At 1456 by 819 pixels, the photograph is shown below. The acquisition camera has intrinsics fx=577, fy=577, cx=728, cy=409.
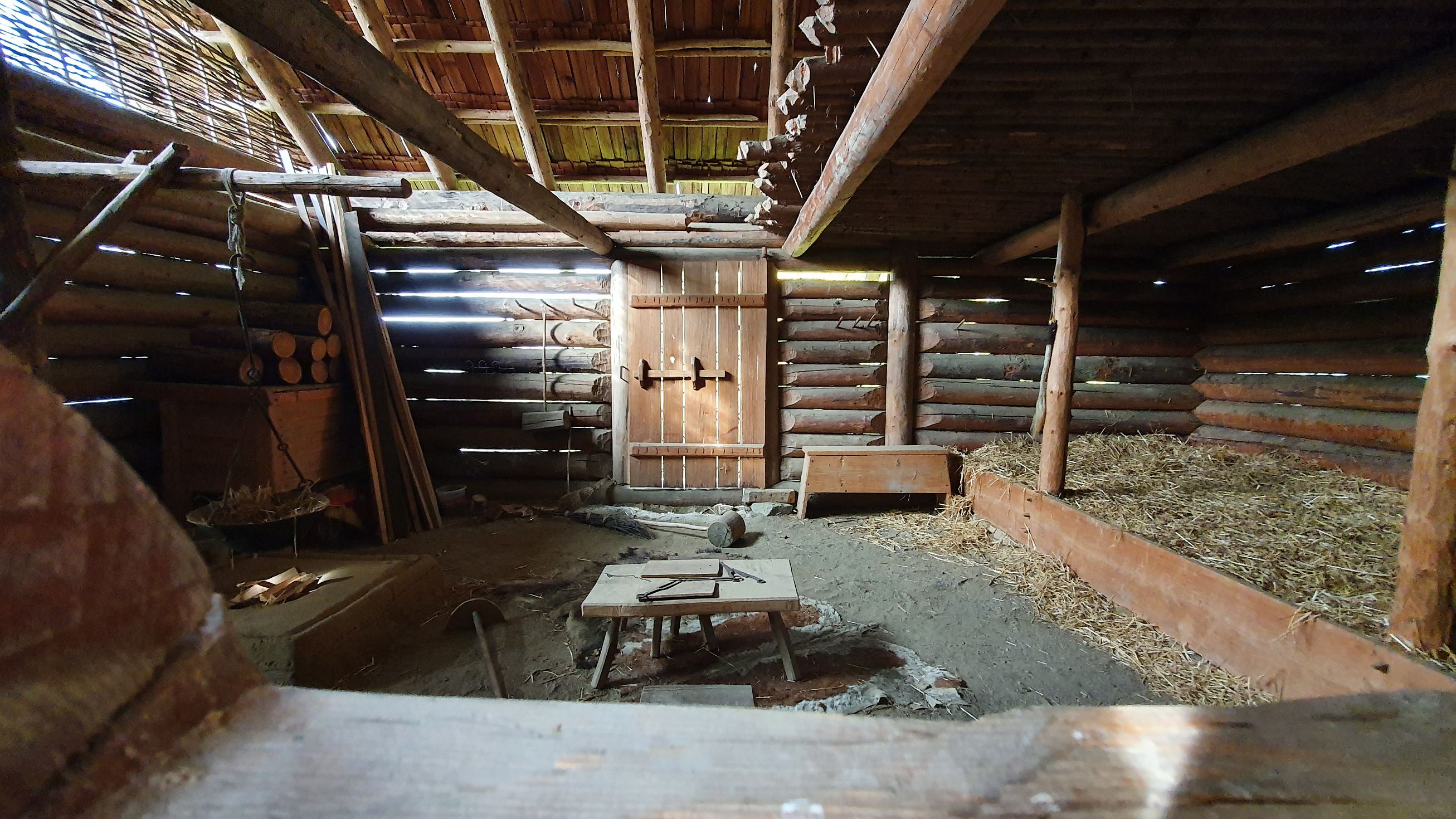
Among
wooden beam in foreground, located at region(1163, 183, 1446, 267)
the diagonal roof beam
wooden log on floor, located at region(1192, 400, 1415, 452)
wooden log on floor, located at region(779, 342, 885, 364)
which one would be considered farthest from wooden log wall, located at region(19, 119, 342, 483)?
wooden log on floor, located at region(1192, 400, 1415, 452)

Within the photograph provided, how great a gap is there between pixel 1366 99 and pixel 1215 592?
101 inches

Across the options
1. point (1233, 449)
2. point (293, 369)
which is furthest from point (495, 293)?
point (1233, 449)

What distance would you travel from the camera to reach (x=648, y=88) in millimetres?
6156

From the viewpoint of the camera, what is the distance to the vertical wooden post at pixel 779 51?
5.57 m

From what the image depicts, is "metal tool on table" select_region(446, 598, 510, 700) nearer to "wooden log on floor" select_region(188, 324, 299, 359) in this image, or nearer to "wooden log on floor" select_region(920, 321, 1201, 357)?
"wooden log on floor" select_region(188, 324, 299, 359)

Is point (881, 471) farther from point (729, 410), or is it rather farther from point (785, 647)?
point (785, 647)

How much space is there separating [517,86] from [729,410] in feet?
13.9

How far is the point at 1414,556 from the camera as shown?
220cm

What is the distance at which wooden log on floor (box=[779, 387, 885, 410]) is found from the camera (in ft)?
22.8

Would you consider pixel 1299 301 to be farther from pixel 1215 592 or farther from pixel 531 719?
pixel 531 719

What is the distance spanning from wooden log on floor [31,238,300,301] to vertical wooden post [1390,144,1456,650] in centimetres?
720

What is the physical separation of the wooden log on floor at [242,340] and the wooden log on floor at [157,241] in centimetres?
65

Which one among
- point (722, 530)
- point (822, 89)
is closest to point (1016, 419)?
point (722, 530)

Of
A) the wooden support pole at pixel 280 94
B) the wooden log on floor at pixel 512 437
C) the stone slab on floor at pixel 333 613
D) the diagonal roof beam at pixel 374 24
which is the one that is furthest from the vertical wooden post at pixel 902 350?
the wooden support pole at pixel 280 94
